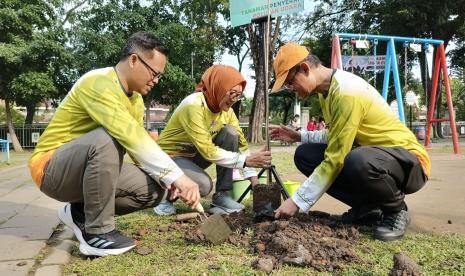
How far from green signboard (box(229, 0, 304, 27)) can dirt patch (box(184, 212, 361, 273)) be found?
7.89 feet

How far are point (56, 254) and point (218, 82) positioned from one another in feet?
5.44

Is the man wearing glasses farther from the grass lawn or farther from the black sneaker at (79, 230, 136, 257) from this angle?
the grass lawn

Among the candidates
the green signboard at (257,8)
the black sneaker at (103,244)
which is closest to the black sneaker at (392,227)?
the black sneaker at (103,244)

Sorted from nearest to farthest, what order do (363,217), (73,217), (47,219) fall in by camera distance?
(73,217) < (363,217) < (47,219)

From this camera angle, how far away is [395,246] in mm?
2604

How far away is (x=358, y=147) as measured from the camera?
2.86 m

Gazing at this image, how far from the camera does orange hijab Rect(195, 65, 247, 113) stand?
11.2 feet

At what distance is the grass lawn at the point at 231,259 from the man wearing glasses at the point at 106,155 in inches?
6.3

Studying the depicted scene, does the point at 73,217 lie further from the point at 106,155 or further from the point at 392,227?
the point at 392,227

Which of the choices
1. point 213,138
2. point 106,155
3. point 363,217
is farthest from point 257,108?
point 106,155

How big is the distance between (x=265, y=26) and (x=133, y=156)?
6.77ft

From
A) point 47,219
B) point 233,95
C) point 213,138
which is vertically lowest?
point 47,219

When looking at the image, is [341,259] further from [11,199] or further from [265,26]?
[11,199]

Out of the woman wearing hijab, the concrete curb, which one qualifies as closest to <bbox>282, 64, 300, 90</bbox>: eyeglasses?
the woman wearing hijab
